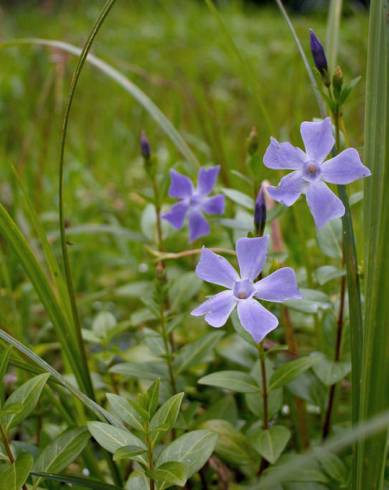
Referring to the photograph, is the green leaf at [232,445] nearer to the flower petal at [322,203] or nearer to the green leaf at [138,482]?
the green leaf at [138,482]

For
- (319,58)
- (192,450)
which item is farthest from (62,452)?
(319,58)

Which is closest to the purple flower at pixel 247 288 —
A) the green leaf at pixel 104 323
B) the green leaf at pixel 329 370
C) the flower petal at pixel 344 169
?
the flower petal at pixel 344 169

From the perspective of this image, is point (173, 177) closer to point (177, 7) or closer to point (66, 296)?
point (66, 296)

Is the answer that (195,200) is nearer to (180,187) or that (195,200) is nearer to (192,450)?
(180,187)

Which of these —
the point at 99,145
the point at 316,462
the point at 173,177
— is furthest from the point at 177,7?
the point at 316,462

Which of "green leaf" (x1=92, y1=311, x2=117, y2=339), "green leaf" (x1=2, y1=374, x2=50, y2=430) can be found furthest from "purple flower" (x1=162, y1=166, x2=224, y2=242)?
"green leaf" (x1=2, y1=374, x2=50, y2=430)
